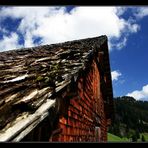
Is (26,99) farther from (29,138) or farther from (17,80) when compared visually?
(17,80)

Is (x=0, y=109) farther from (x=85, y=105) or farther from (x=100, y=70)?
(x=100, y=70)

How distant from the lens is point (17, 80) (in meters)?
4.48

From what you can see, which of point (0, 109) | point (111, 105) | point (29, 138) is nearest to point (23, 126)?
point (29, 138)

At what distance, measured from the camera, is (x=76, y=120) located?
6594 millimetres

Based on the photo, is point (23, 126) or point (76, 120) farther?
point (76, 120)

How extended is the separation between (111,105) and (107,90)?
259 cm

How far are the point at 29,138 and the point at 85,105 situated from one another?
5.27 metres

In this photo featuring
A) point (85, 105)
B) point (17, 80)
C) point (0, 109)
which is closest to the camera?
point (0, 109)

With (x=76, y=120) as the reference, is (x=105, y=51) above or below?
above
